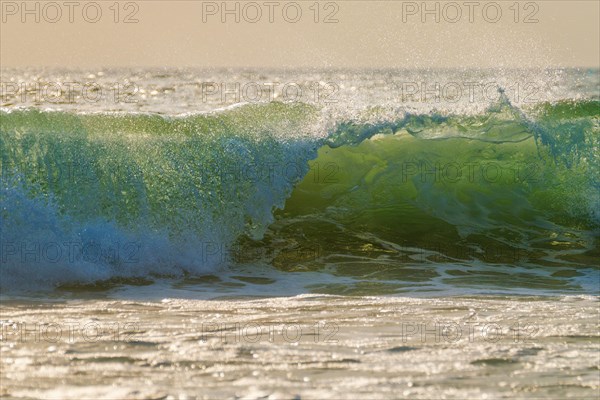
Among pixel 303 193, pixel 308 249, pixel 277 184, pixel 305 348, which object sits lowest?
pixel 305 348

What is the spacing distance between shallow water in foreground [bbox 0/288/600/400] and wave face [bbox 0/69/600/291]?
38.4 inches

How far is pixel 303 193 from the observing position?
8.89 m

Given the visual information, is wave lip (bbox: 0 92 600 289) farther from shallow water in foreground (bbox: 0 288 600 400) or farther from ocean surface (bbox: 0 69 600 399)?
shallow water in foreground (bbox: 0 288 600 400)

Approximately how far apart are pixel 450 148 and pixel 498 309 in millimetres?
3912

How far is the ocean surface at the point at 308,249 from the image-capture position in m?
4.23

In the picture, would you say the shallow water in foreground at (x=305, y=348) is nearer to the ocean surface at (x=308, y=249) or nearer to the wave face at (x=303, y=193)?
the ocean surface at (x=308, y=249)

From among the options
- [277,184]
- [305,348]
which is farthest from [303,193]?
[305,348]

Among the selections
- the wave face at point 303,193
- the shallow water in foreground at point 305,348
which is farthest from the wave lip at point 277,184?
the shallow water in foreground at point 305,348

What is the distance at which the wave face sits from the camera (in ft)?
23.4

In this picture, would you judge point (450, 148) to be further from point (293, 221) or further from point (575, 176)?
point (293, 221)

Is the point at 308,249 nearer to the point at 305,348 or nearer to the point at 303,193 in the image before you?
the point at 303,193

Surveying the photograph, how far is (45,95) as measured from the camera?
18266mm

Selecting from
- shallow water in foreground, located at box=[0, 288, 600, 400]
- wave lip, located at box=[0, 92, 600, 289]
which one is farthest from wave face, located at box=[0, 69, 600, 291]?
shallow water in foreground, located at box=[0, 288, 600, 400]

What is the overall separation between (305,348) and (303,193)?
4403mm
